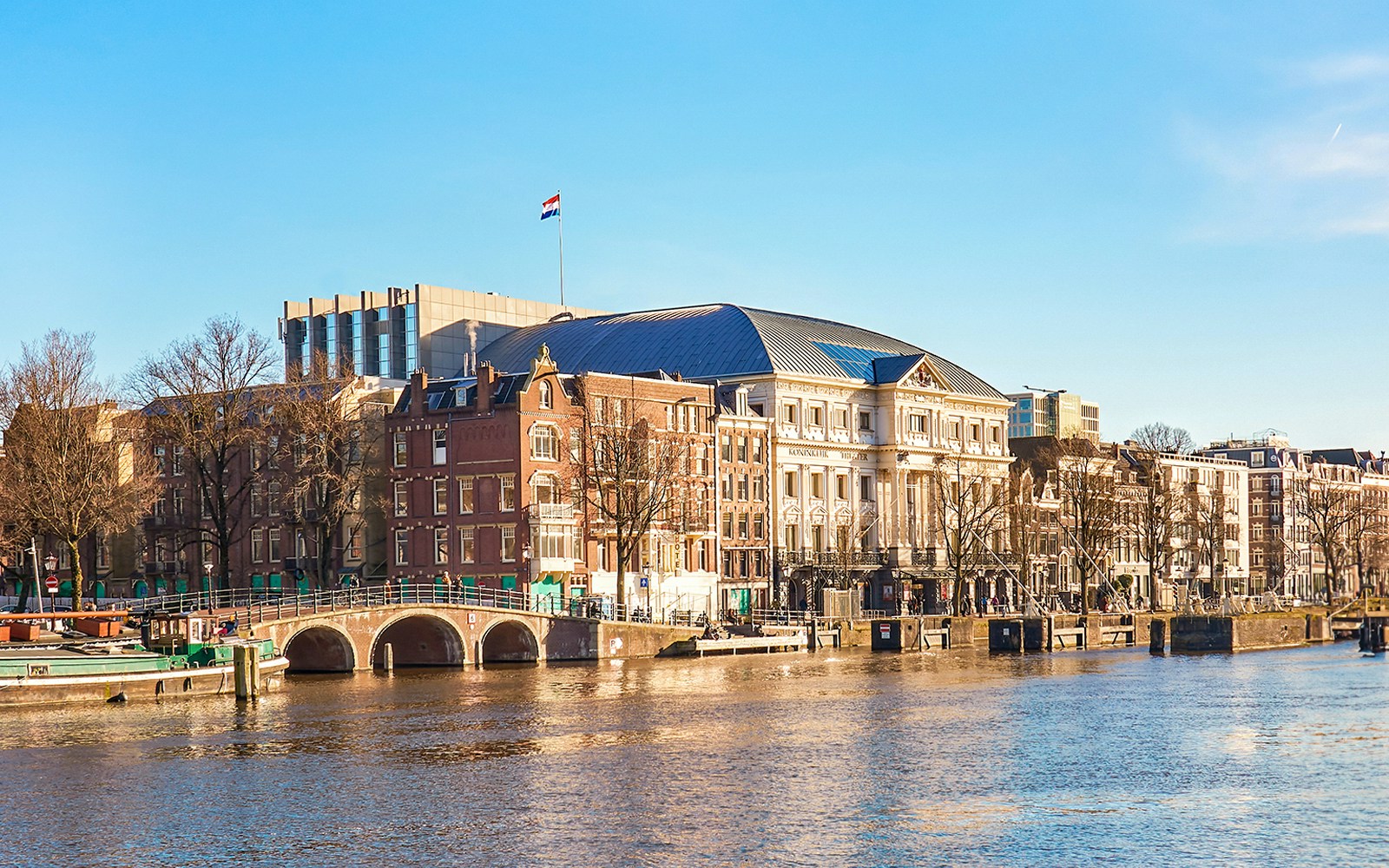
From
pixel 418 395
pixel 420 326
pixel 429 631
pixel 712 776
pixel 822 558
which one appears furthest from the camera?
pixel 420 326

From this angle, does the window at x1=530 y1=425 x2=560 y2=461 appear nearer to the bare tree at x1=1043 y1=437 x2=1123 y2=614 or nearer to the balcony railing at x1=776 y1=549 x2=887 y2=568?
the balcony railing at x1=776 y1=549 x2=887 y2=568

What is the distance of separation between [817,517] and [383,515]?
39560mm

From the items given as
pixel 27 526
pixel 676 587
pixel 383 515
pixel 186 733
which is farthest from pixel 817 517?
pixel 186 733

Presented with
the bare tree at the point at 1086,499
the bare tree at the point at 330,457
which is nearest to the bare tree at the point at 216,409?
the bare tree at the point at 330,457

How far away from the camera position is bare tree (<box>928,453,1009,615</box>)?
155125 mm

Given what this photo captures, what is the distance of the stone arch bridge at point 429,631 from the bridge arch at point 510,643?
0.18 ft

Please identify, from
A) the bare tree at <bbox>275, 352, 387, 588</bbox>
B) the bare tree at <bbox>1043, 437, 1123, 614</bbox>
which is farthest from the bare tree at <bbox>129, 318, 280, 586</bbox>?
the bare tree at <bbox>1043, 437, 1123, 614</bbox>

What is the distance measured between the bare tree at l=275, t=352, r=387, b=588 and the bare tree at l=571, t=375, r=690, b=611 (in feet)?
48.9

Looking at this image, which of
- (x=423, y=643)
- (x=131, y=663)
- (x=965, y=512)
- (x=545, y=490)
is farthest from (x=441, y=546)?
(x=965, y=512)

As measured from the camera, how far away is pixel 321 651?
354ft

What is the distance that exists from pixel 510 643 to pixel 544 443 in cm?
1581

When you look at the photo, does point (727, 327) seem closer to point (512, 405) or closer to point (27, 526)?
point (512, 405)

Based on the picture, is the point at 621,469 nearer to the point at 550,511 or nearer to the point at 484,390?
the point at 550,511

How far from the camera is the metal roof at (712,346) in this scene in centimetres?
15762
